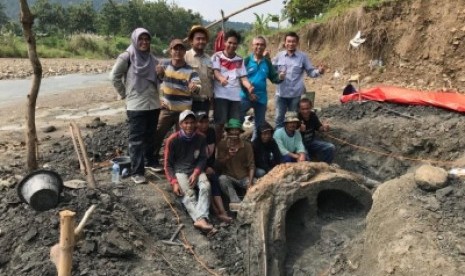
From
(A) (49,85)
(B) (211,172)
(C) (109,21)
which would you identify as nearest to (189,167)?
(B) (211,172)

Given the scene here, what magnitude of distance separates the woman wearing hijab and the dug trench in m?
0.52

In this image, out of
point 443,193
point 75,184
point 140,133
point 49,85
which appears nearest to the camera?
point 443,193

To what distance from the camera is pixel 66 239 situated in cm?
321


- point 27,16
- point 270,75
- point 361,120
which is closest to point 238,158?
point 270,75

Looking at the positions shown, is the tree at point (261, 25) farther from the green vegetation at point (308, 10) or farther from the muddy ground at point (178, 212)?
the muddy ground at point (178, 212)

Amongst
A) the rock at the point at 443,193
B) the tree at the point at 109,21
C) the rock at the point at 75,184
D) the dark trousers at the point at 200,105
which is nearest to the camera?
the rock at the point at 443,193

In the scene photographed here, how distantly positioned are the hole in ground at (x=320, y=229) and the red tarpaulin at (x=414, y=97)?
397 cm

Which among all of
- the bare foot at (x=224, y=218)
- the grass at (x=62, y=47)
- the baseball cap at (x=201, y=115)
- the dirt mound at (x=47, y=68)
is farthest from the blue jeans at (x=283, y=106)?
the grass at (x=62, y=47)

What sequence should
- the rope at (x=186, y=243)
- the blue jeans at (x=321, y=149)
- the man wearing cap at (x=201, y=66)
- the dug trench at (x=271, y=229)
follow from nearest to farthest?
1. the dug trench at (x=271, y=229)
2. the rope at (x=186, y=243)
3. the man wearing cap at (x=201, y=66)
4. the blue jeans at (x=321, y=149)

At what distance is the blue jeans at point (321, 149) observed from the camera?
7457mm

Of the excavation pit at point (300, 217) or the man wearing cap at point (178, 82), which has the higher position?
the man wearing cap at point (178, 82)

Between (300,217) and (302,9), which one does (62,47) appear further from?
(300,217)

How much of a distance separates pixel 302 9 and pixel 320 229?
13.9 m

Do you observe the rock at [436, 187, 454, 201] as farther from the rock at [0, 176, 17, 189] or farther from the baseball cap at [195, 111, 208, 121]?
the rock at [0, 176, 17, 189]
